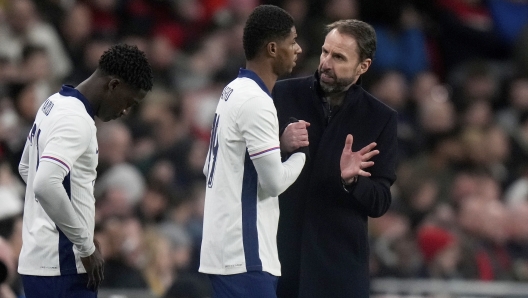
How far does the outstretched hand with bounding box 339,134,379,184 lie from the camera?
5250 mm

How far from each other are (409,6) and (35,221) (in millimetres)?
8881

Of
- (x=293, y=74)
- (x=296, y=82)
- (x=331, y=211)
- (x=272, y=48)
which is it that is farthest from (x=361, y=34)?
(x=293, y=74)

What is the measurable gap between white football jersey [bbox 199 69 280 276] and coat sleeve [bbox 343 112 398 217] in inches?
22.6

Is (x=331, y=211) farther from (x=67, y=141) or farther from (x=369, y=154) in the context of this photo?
(x=67, y=141)

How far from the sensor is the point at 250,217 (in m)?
4.88

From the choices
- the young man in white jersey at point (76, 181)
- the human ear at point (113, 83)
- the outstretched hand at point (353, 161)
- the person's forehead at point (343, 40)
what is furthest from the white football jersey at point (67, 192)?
the person's forehead at point (343, 40)

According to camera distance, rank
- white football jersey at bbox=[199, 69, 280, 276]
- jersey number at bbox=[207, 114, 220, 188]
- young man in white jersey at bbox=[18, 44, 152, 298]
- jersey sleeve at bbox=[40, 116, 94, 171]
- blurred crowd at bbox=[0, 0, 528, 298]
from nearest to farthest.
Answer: jersey sleeve at bbox=[40, 116, 94, 171]
young man in white jersey at bbox=[18, 44, 152, 298]
white football jersey at bbox=[199, 69, 280, 276]
jersey number at bbox=[207, 114, 220, 188]
blurred crowd at bbox=[0, 0, 528, 298]

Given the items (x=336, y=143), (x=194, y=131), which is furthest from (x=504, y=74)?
(x=336, y=143)

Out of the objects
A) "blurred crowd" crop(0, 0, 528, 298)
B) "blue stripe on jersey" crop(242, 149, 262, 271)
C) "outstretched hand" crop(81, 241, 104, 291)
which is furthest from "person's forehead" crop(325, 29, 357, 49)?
"blurred crowd" crop(0, 0, 528, 298)

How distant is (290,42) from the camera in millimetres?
5000

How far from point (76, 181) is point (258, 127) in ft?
2.68

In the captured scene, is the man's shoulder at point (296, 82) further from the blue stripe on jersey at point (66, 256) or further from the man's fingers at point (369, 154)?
the blue stripe on jersey at point (66, 256)

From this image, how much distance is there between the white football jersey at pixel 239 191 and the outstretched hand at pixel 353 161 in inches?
19.8

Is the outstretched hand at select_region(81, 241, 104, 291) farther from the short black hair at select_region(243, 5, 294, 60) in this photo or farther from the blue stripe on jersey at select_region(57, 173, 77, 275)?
the short black hair at select_region(243, 5, 294, 60)
